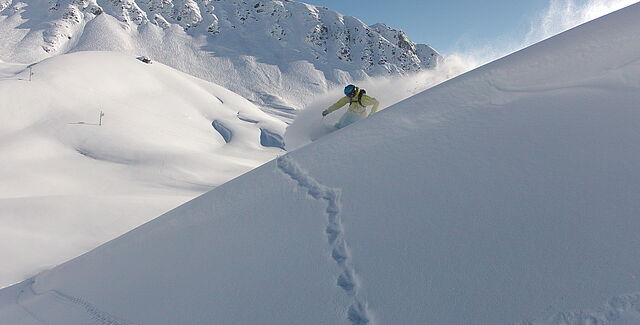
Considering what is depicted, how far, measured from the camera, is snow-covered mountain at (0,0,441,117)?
75.9 meters

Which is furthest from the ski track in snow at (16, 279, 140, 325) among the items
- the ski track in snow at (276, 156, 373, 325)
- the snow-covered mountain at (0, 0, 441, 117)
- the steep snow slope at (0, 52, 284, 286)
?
the snow-covered mountain at (0, 0, 441, 117)

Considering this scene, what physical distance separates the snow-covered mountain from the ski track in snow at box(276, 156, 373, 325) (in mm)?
56245

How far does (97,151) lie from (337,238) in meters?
12.2

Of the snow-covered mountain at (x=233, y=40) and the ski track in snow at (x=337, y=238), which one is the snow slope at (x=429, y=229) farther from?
the snow-covered mountain at (x=233, y=40)

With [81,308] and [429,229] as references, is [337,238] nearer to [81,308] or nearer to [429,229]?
[429,229]

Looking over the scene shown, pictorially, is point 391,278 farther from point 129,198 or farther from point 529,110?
point 129,198

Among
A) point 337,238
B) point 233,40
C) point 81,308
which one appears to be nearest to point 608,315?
point 337,238

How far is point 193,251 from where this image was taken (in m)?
2.98

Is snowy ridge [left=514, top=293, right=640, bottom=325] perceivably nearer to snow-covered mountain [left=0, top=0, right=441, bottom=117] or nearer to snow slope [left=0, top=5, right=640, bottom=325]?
snow slope [left=0, top=5, right=640, bottom=325]

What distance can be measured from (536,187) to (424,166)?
0.79 meters

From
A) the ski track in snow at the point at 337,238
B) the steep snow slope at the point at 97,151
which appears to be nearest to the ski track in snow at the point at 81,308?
the steep snow slope at the point at 97,151

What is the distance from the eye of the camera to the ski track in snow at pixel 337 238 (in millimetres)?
2072

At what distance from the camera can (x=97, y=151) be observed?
40.5 ft

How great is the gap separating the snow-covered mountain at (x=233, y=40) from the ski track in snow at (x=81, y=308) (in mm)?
56212
